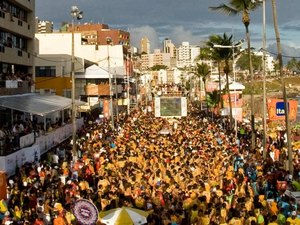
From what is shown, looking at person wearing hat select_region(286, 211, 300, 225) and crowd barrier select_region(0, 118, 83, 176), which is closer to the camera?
person wearing hat select_region(286, 211, 300, 225)

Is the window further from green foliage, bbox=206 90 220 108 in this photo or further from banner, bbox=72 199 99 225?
banner, bbox=72 199 99 225

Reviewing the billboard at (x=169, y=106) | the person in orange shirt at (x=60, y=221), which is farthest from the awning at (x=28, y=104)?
the billboard at (x=169, y=106)

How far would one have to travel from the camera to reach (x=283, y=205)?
54.2 feet

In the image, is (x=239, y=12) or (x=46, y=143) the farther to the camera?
(x=239, y=12)

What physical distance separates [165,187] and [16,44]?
26.9 meters

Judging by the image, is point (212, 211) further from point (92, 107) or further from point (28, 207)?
point (92, 107)

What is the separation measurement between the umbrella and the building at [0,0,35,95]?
70.2 ft

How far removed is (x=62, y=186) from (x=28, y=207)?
216 cm

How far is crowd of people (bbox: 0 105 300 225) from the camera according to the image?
49.8 ft

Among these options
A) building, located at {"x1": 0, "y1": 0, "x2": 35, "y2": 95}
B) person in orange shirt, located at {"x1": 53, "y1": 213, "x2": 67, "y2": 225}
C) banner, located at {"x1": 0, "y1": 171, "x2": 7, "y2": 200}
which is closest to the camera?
→ person in orange shirt, located at {"x1": 53, "y1": 213, "x2": 67, "y2": 225}

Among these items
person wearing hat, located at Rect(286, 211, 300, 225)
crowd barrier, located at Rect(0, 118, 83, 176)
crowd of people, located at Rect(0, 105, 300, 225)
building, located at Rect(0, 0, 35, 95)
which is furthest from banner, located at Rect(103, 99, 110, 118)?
person wearing hat, located at Rect(286, 211, 300, 225)

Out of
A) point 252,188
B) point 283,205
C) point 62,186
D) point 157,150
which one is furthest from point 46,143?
point 283,205

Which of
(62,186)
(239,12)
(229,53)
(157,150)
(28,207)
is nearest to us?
(28,207)

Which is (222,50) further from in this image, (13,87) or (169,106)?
(13,87)
